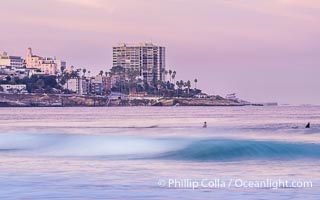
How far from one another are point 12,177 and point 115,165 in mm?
6741

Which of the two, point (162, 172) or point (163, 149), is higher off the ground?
point (162, 172)

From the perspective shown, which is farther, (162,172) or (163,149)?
(163,149)

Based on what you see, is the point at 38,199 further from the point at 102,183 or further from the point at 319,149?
the point at 319,149

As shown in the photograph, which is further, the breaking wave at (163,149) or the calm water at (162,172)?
the breaking wave at (163,149)

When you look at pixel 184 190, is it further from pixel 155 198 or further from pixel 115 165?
pixel 115 165

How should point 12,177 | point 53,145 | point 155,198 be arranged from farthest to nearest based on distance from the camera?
1. point 53,145
2. point 12,177
3. point 155,198

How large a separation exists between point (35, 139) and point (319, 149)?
22.7m

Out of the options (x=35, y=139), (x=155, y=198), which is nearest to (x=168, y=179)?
(x=155, y=198)

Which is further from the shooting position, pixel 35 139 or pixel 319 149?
pixel 35 139

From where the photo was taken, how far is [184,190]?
2116 cm

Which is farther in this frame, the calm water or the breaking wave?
the breaking wave

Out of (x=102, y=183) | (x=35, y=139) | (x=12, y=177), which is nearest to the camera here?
(x=102, y=183)

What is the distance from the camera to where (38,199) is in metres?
19.6

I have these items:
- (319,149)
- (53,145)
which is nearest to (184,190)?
(319,149)
